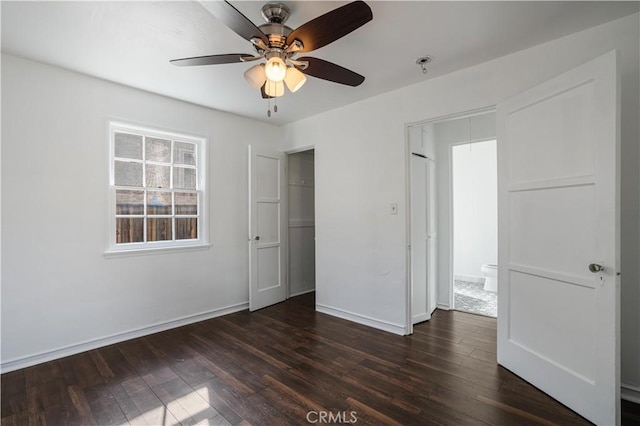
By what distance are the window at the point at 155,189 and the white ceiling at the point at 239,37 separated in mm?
644

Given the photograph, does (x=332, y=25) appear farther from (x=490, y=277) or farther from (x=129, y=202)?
(x=490, y=277)

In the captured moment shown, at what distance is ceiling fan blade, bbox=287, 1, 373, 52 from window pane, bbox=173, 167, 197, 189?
237cm

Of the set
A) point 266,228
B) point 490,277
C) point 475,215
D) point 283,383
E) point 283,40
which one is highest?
point 283,40

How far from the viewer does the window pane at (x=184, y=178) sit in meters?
3.46

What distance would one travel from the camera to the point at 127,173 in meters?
3.09

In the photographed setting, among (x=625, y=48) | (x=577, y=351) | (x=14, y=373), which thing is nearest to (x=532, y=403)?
(x=577, y=351)

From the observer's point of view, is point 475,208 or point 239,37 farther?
point 475,208

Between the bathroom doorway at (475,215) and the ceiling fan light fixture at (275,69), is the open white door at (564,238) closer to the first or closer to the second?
the ceiling fan light fixture at (275,69)

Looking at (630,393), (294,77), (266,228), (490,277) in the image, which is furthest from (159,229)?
(490,277)

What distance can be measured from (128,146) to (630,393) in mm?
4659

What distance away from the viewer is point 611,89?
1707 millimetres

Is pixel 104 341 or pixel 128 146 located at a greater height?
pixel 128 146

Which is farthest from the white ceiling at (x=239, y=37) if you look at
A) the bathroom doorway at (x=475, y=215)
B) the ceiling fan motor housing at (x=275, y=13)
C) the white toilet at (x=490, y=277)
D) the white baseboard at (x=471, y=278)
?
the white baseboard at (x=471, y=278)

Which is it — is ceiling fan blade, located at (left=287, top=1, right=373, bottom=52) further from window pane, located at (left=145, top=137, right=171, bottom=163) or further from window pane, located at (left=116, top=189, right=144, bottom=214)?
window pane, located at (left=116, top=189, right=144, bottom=214)
